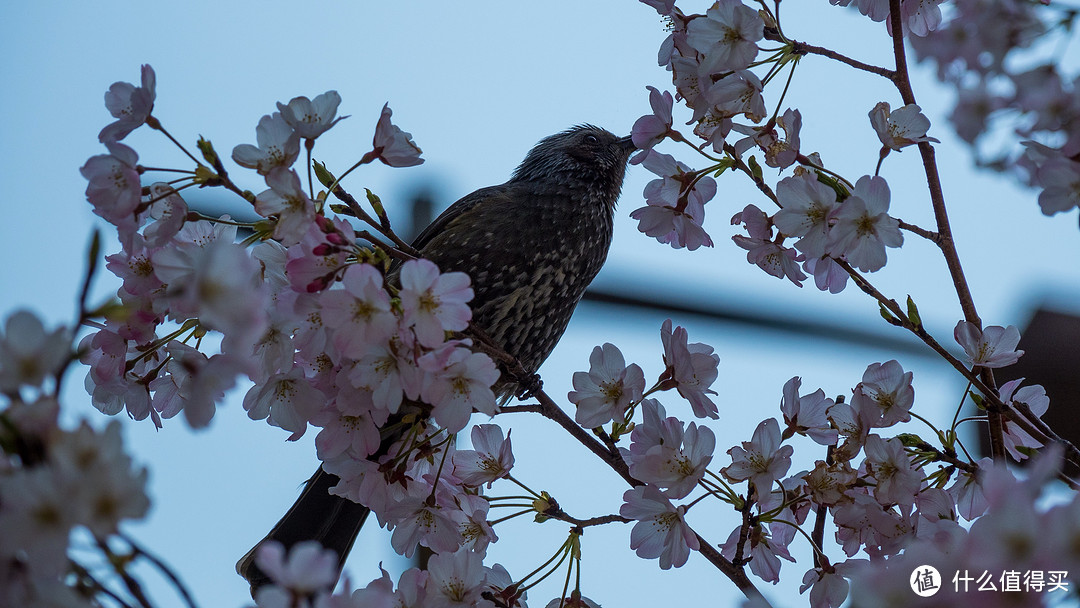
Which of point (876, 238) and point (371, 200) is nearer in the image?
point (876, 238)

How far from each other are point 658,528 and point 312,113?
0.71m

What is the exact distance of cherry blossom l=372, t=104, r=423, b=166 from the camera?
1.33 m

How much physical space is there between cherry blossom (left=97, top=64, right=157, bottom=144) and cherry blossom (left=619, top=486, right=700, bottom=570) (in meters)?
0.79

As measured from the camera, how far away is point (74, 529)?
0.70 m

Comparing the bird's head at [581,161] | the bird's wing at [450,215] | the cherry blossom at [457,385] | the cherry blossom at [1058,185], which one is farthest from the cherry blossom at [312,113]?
the bird's head at [581,161]

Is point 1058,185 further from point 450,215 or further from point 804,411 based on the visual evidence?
point 450,215

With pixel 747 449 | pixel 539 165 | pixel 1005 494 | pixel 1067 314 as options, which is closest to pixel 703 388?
pixel 747 449

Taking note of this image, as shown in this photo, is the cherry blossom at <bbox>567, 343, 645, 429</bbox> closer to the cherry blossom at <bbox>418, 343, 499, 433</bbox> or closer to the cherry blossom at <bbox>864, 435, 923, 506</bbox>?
the cherry blossom at <bbox>418, 343, 499, 433</bbox>

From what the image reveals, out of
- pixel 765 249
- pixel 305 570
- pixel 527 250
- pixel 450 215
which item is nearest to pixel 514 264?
pixel 527 250

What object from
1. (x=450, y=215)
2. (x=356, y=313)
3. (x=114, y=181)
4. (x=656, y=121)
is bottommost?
(x=356, y=313)

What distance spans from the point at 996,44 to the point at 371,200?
2.94 ft

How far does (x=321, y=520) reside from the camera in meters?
2.26

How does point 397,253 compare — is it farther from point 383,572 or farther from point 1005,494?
point 1005,494

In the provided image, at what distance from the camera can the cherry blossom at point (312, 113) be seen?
45.3 inches
